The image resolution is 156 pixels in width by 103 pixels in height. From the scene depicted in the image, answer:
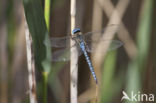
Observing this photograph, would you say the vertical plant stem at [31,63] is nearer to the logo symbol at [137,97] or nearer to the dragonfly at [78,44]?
the dragonfly at [78,44]

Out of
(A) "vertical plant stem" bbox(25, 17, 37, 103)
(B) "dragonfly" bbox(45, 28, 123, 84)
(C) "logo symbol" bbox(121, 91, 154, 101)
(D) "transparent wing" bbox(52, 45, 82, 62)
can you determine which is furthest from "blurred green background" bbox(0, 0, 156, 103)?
(A) "vertical plant stem" bbox(25, 17, 37, 103)

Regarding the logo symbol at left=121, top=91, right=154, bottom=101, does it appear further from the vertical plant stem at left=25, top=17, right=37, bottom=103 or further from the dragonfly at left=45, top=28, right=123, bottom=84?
the vertical plant stem at left=25, top=17, right=37, bottom=103

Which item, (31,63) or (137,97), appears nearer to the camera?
(31,63)

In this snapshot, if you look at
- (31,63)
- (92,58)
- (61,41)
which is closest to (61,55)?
(61,41)

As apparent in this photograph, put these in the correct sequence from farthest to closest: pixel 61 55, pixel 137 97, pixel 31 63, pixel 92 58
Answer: pixel 92 58
pixel 137 97
pixel 61 55
pixel 31 63

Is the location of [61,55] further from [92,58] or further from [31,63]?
[92,58]

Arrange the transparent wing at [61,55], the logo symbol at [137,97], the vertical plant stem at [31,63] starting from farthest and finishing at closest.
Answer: the logo symbol at [137,97], the transparent wing at [61,55], the vertical plant stem at [31,63]

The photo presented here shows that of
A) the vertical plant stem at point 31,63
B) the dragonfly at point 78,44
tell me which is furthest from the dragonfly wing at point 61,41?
the vertical plant stem at point 31,63

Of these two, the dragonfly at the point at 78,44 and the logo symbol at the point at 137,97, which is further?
the logo symbol at the point at 137,97
